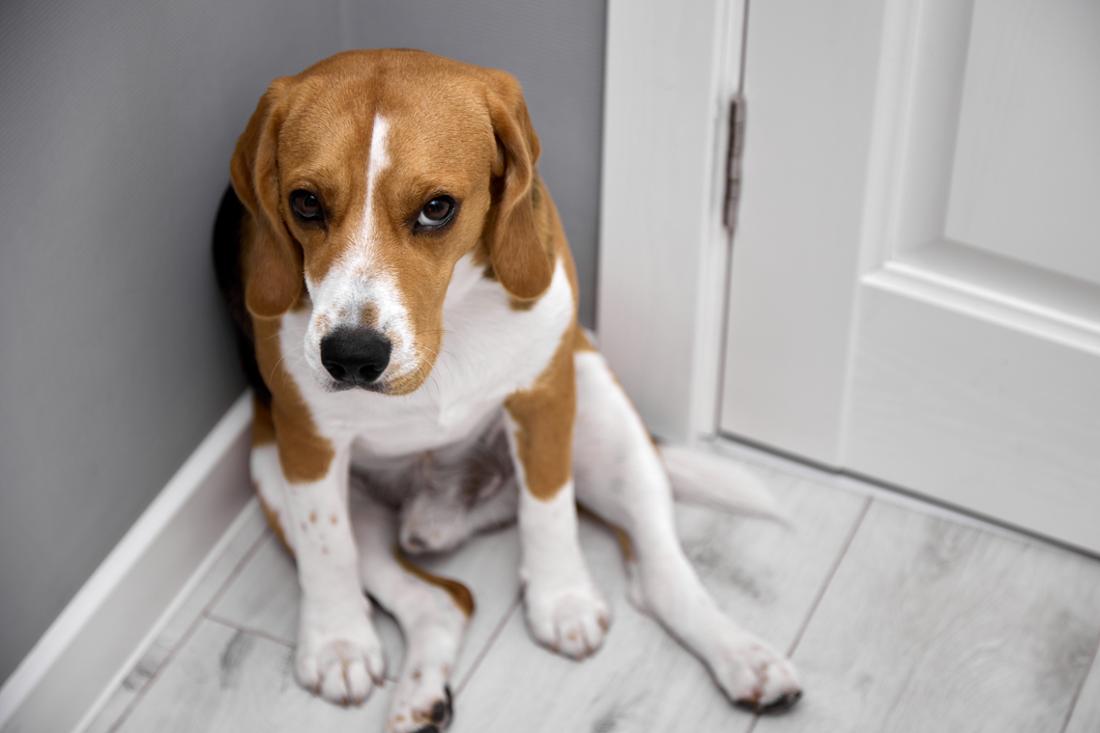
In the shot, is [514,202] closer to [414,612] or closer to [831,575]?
[414,612]

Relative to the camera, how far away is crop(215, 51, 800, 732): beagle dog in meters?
1.32

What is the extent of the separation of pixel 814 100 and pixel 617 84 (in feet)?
0.84

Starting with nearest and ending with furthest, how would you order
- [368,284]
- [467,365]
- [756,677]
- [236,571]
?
[368,284]
[467,365]
[756,677]
[236,571]

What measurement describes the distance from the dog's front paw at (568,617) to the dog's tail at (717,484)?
25cm

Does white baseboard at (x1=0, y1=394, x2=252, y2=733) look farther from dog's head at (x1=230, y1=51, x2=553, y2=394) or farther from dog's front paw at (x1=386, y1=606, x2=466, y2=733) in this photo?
dog's head at (x1=230, y1=51, x2=553, y2=394)

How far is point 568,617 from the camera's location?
178cm

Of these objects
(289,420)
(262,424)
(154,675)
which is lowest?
(154,675)

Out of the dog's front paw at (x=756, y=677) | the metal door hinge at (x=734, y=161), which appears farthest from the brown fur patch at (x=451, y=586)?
the metal door hinge at (x=734, y=161)

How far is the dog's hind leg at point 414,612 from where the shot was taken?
1.68 meters

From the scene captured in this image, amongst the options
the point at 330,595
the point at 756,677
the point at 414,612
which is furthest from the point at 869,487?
the point at 330,595

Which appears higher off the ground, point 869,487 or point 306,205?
point 306,205

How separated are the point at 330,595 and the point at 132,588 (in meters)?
0.27

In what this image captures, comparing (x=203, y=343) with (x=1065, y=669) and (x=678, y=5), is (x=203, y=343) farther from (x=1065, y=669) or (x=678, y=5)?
(x=1065, y=669)

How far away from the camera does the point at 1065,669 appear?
68.7 inches
